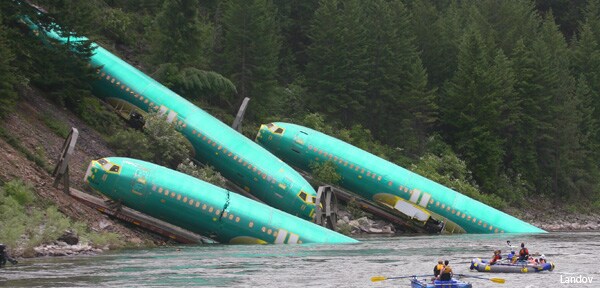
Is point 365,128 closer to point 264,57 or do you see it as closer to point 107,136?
point 264,57

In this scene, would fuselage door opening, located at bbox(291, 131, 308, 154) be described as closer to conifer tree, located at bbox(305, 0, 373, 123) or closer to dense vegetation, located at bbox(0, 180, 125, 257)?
conifer tree, located at bbox(305, 0, 373, 123)

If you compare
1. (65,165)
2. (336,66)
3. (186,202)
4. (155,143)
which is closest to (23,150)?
(65,165)

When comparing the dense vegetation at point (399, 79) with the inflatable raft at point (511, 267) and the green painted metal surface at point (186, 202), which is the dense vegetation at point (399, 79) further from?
the inflatable raft at point (511, 267)

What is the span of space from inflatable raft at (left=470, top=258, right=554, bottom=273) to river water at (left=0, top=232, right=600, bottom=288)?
531mm

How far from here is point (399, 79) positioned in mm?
111188

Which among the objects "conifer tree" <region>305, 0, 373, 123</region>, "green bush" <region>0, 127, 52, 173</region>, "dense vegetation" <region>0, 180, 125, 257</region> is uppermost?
"conifer tree" <region>305, 0, 373, 123</region>

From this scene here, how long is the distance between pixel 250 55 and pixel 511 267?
2073 inches

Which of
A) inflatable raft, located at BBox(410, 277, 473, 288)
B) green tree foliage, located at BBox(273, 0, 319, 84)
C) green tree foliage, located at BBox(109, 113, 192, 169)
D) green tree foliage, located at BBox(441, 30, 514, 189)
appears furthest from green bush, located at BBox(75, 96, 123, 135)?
green tree foliage, located at BBox(273, 0, 319, 84)

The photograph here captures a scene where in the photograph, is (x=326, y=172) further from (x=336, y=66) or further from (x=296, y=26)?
(x=296, y=26)

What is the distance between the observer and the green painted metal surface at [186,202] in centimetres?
6419

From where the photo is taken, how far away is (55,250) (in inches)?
2122

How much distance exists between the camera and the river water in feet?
147

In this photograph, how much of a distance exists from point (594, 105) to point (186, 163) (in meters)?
76.5

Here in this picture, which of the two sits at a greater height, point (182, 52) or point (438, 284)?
point (182, 52)
